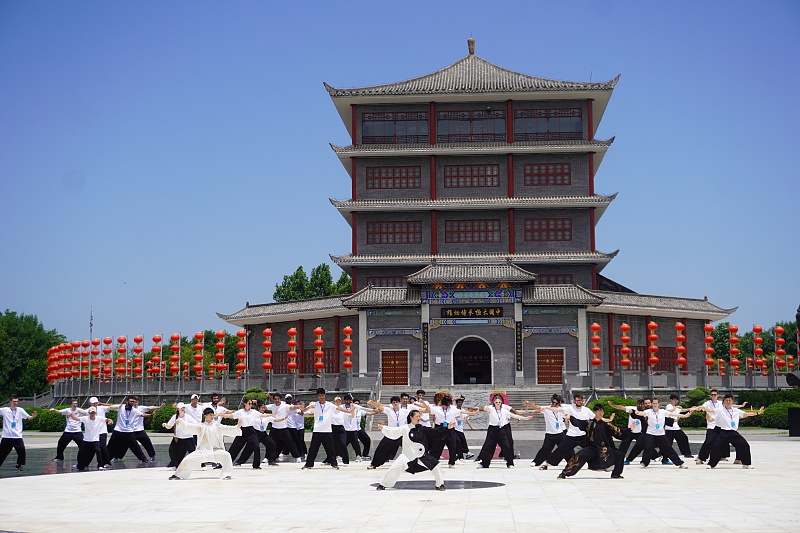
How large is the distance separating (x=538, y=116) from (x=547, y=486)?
1330 inches

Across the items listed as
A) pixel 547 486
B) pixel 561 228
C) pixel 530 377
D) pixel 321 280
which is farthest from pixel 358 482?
pixel 321 280

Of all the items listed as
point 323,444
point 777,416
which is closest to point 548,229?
point 777,416

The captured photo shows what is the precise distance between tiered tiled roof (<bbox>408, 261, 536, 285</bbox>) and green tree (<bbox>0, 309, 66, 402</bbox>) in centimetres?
3987

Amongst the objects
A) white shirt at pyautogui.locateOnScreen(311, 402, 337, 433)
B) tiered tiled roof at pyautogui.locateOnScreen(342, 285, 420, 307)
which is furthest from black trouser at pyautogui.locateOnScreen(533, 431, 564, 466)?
tiered tiled roof at pyautogui.locateOnScreen(342, 285, 420, 307)

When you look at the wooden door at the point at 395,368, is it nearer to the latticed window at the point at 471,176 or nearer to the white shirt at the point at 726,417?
the latticed window at the point at 471,176

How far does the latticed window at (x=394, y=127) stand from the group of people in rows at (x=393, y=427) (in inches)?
1081

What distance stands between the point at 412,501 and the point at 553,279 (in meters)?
33.5

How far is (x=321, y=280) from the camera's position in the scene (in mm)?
71438

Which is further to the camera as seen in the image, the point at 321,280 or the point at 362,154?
the point at 321,280

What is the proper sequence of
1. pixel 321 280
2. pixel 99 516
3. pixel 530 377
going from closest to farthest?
pixel 99 516
pixel 530 377
pixel 321 280

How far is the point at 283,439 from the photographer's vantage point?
22.0 m

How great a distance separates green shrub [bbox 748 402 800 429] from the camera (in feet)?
117

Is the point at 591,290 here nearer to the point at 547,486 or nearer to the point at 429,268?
the point at 429,268

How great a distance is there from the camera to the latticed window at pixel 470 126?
47750 mm
